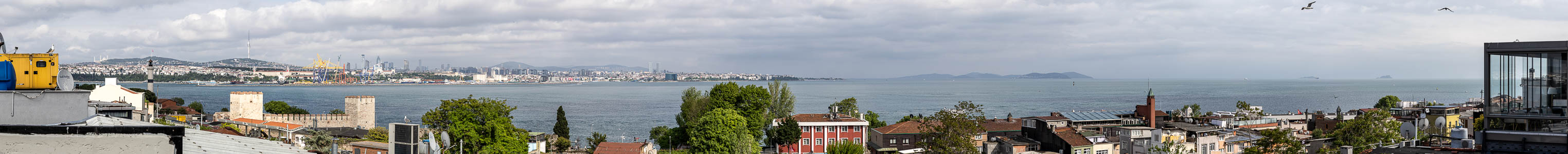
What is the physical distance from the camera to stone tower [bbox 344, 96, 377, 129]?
43.8 metres

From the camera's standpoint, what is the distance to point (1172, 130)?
2656cm

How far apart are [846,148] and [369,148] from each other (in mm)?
11146

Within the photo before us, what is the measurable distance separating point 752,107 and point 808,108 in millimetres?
53175

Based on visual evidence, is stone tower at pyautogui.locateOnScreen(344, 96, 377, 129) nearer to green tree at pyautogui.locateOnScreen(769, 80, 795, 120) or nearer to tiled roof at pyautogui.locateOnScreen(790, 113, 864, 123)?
green tree at pyautogui.locateOnScreen(769, 80, 795, 120)

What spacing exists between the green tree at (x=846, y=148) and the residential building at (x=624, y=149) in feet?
14.9

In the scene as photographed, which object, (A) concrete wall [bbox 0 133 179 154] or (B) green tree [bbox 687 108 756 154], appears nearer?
(A) concrete wall [bbox 0 133 179 154]

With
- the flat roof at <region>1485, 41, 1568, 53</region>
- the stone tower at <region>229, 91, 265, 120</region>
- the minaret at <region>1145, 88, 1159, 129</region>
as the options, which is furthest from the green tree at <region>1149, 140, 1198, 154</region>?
the stone tower at <region>229, 91, 265, 120</region>

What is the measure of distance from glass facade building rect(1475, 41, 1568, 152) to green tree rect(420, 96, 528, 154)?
1569 cm

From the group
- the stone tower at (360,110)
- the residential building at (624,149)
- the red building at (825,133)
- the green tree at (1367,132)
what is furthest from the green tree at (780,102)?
the stone tower at (360,110)

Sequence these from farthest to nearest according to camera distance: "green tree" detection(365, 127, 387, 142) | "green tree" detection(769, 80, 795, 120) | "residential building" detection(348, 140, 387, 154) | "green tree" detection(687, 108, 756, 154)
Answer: "green tree" detection(769, 80, 795, 120) < "green tree" detection(365, 127, 387, 142) < "green tree" detection(687, 108, 756, 154) < "residential building" detection(348, 140, 387, 154)

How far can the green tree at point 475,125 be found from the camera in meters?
19.9

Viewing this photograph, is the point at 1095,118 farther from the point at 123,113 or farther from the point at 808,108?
the point at 808,108

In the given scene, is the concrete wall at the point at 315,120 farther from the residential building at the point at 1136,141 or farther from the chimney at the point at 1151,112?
the chimney at the point at 1151,112

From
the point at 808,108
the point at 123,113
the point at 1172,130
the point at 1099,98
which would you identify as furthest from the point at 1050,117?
the point at 1099,98
